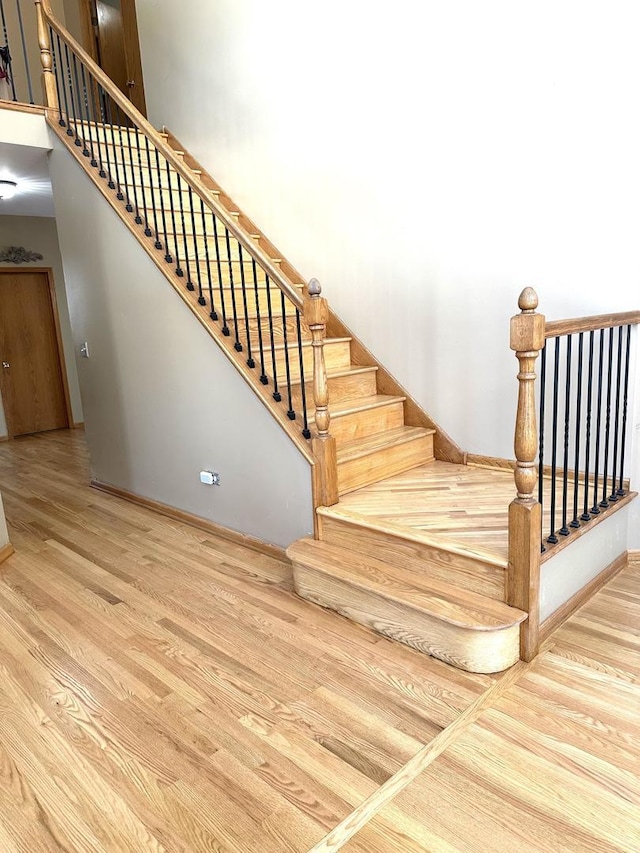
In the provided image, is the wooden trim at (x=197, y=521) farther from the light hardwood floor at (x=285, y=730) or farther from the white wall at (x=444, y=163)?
the white wall at (x=444, y=163)

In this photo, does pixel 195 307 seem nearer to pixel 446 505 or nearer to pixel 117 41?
pixel 446 505

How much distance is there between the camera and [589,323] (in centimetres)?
242

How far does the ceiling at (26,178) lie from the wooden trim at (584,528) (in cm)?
427

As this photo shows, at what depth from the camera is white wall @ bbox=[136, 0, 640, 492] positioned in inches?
111

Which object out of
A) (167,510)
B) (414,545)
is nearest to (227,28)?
(167,510)

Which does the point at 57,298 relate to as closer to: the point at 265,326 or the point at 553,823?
the point at 265,326

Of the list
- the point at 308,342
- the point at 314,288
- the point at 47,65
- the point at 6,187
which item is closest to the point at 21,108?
the point at 47,65

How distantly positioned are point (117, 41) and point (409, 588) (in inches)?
256

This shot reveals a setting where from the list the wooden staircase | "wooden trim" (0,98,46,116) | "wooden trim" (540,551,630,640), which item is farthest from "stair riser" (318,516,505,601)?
"wooden trim" (0,98,46,116)

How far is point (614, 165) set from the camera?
9.05ft

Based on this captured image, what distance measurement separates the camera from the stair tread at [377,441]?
3.26 meters

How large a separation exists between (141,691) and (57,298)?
6299 millimetres

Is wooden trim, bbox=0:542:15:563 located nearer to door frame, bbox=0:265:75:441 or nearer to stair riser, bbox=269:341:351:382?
stair riser, bbox=269:341:351:382

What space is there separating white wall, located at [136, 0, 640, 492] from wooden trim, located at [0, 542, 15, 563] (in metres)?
2.54
